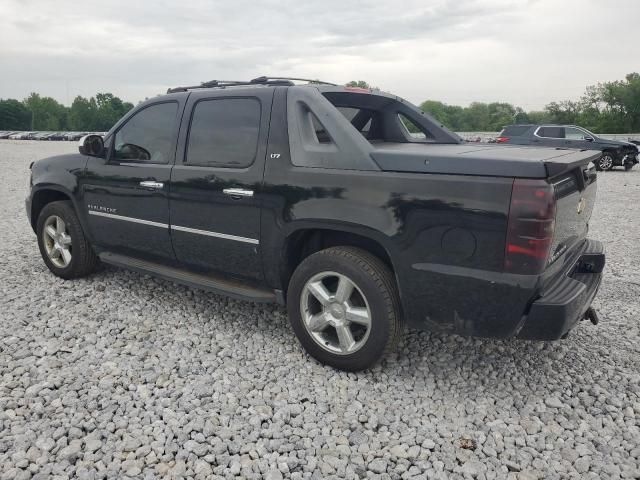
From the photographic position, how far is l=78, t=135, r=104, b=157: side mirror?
452cm

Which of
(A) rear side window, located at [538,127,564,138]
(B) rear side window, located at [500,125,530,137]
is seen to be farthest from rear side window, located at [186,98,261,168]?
(A) rear side window, located at [538,127,564,138]

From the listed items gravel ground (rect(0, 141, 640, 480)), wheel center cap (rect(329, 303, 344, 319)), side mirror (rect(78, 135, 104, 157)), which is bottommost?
gravel ground (rect(0, 141, 640, 480))

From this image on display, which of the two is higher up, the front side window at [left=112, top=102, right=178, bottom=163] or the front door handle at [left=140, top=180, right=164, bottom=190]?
the front side window at [left=112, top=102, right=178, bottom=163]

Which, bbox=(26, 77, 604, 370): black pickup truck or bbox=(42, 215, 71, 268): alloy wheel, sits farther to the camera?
bbox=(42, 215, 71, 268): alloy wheel

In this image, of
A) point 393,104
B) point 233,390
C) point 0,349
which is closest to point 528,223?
point 233,390

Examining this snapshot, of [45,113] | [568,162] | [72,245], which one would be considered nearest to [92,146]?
[72,245]

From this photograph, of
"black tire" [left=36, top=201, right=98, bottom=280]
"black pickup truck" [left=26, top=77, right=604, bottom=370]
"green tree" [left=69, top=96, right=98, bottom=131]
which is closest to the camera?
"black pickup truck" [left=26, top=77, right=604, bottom=370]

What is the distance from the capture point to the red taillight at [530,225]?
254 cm

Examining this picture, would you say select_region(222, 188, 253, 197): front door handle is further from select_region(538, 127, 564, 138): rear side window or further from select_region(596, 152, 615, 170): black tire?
select_region(596, 152, 615, 170): black tire

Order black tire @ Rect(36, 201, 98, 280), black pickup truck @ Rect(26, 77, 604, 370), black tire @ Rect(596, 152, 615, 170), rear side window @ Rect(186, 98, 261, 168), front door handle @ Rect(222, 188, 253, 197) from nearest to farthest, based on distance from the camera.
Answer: black pickup truck @ Rect(26, 77, 604, 370), front door handle @ Rect(222, 188, 253, 197), rear side window @ Rect(186, 98, 261, 168), black tire @ Rect(36, 201, 98, 280), black tire @ Rect(596, 152, 615, 170)

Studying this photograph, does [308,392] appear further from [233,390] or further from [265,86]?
[265,86]

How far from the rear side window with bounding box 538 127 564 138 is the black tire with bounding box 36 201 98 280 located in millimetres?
15924

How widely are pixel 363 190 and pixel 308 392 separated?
4.24ft

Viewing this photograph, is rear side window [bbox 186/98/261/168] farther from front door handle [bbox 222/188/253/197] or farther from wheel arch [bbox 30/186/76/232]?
Answer: wheel arch [bbox 30/186/76/232]
